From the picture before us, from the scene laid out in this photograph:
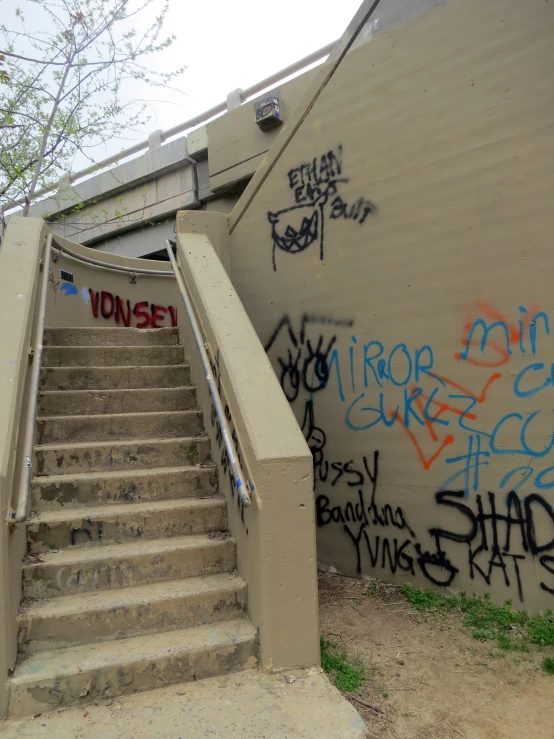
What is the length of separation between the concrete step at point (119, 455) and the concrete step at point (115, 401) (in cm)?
49

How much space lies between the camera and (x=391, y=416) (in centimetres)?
465

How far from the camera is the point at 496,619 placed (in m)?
3.83

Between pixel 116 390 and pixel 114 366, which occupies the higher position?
pixel 114 366

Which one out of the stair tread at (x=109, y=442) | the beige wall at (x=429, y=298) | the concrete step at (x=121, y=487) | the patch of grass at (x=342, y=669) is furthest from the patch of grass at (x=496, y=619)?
the stair tread at (x=109, y=442)

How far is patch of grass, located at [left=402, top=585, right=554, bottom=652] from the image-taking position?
11.7 feet

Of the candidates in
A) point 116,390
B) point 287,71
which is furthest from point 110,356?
point 287,71

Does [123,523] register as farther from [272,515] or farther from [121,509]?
[272,515]

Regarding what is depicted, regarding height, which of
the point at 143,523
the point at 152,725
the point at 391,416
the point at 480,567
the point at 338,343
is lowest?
the point at 152,725

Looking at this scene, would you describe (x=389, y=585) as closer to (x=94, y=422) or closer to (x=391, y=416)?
(x=391, y=416)

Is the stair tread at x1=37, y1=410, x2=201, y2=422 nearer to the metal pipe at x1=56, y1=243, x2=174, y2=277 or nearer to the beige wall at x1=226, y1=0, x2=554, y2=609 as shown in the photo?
the beige wall at x1=226, y1=0, x2=554, y2=609

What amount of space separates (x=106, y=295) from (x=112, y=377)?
3491mm

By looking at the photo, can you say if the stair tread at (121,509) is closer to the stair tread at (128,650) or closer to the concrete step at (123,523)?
the concrete step at (123,523)

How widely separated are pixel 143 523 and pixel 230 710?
134 centimetres

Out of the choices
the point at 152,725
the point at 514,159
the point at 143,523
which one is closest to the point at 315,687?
the point at 152,725
